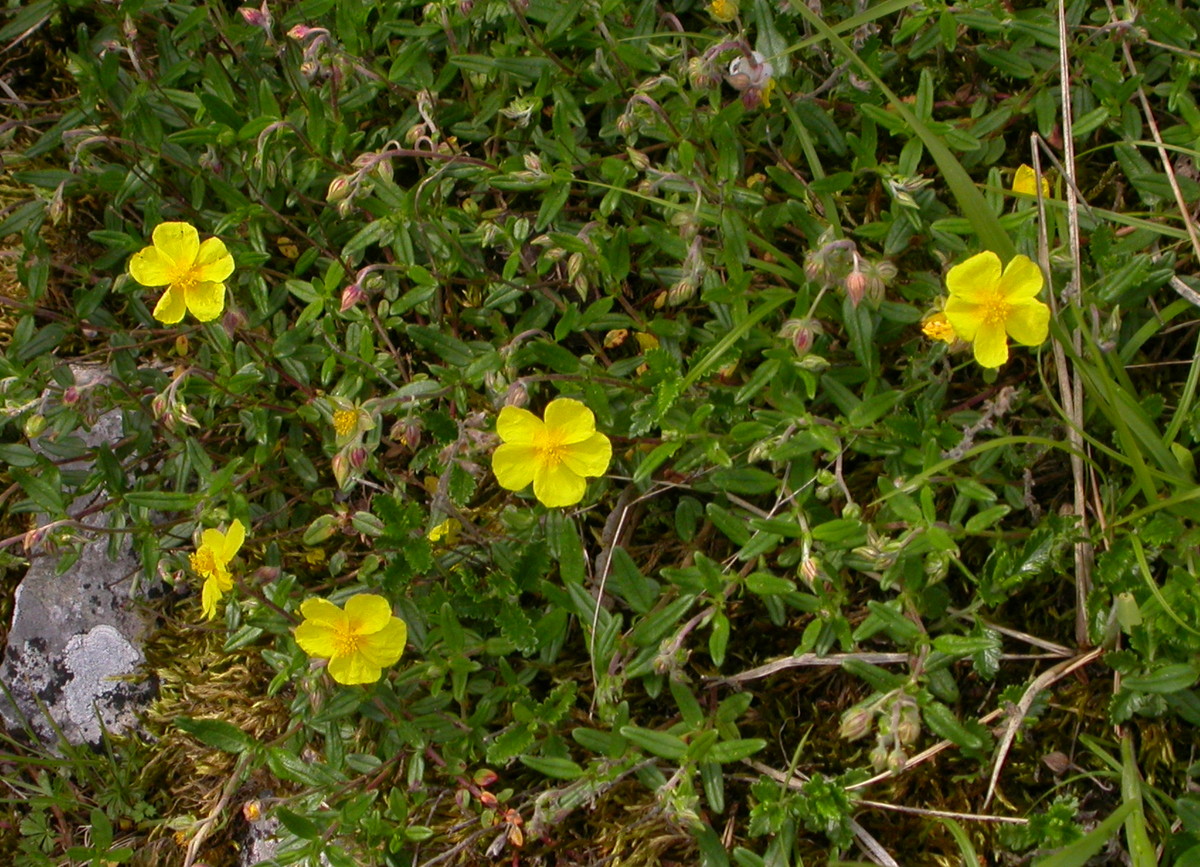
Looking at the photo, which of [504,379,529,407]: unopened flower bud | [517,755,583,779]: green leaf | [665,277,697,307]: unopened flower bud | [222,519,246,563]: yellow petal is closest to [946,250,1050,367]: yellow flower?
[665,277,697,307]: unopened flower bud

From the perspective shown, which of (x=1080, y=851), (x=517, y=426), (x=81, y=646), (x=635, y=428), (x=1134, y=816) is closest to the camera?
(x=1080, y=851)

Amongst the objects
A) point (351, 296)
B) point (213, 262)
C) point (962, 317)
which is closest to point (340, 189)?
point (351, 296)

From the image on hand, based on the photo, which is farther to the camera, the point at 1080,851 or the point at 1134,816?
the point at 1134,816

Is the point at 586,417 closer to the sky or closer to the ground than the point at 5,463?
closer to the sky

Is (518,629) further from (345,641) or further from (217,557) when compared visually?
(217,557)

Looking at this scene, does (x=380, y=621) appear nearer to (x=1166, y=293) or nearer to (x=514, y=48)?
(x=514, y=48)

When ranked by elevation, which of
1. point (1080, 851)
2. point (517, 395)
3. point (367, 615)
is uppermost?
point (517, 395)

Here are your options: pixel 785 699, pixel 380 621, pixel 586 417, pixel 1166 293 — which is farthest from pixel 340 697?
pixel 1166 293
